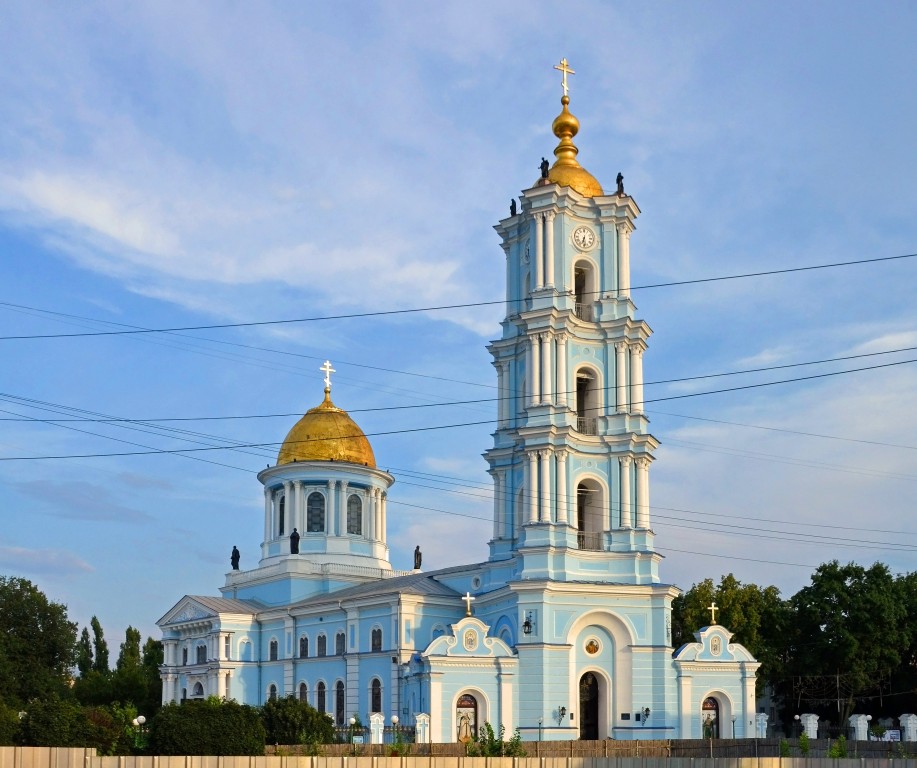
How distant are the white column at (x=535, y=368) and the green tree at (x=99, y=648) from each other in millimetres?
50515

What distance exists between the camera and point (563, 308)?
55.9m

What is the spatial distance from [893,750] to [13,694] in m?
45.7

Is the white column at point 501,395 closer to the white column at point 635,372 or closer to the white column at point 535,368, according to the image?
the white column at point 535,368

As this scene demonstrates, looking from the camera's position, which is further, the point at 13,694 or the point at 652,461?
the point at 13,694

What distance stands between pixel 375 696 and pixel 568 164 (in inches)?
948

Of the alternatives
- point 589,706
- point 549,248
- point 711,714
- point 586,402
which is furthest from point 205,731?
point 549,248

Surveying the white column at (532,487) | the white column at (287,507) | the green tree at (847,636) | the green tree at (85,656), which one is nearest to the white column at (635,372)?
the white column at (532,487)

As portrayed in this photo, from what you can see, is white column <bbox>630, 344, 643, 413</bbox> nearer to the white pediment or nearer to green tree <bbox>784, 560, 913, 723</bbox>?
green tree <bbox>784, 560, 913, 723</bbox>

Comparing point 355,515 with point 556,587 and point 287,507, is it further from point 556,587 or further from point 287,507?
point 556,587

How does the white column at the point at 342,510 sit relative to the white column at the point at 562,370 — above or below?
below

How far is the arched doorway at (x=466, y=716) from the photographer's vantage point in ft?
167

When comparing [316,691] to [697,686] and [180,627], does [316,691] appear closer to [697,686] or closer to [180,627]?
[180,627]

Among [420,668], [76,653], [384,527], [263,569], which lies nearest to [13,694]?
[76,653]

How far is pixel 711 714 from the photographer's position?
2156 inches
